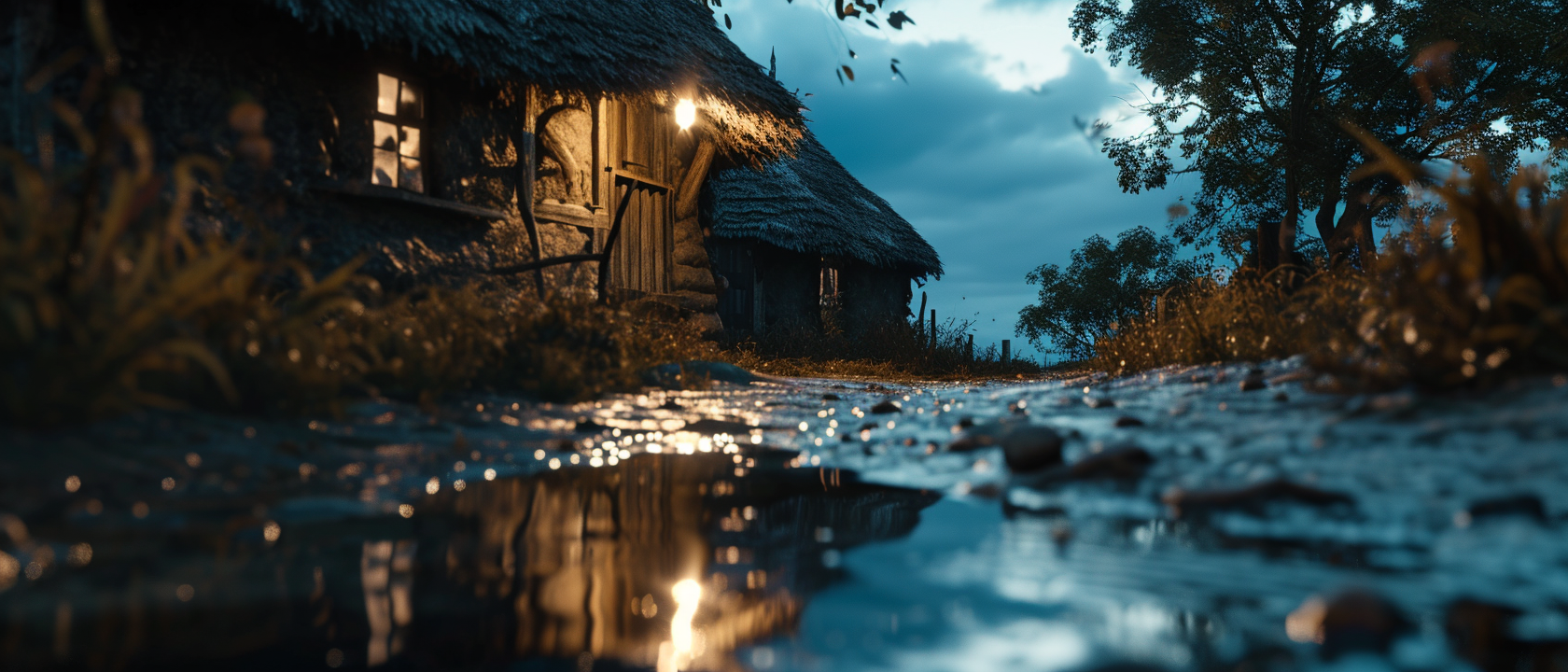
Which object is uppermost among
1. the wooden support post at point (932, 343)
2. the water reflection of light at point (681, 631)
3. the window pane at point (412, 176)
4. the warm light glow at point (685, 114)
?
the warm light glow at point (685, 114)

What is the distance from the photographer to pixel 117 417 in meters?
1.87

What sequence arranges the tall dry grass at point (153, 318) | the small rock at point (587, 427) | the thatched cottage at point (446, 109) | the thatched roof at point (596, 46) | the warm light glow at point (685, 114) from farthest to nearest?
1. the warm light glow at point (685, 114)
2. the thatched roof at point (596, 46)
3. the thatched cottage at point (446, 109)
4. the small rock at point (587, 427)
5. the tall dry grass at point (153, 318)

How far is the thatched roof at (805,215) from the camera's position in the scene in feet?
42.0

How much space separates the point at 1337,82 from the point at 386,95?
1527 cm

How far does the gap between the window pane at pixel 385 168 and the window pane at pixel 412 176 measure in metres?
0.08

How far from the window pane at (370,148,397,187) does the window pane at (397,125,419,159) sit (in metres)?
0.09

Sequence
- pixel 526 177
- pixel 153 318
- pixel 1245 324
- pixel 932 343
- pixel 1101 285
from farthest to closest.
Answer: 1. pixel 1101 285
2. pixel 932 343
3. pixel 526 177
4. pixel 1245 324
5. pixel 153 318

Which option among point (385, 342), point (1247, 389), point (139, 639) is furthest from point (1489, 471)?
point (385, 342)

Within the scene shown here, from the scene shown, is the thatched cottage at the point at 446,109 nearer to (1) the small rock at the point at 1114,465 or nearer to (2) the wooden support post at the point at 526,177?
(2) the wooden support post at the point at 526,177

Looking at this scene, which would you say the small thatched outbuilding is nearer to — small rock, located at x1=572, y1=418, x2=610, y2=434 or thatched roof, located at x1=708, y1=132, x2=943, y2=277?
thatched roof, located at x1=708, y1=132, x2=943, y2=277

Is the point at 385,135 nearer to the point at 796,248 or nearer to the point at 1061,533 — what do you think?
the point at 1061,533

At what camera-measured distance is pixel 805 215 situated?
43.2ft

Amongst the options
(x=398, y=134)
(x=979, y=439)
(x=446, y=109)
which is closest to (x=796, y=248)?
(x=446, y=109)

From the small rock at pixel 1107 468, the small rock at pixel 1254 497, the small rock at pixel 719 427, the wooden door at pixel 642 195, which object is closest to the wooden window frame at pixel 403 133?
the wooden door at pixel 642 195
